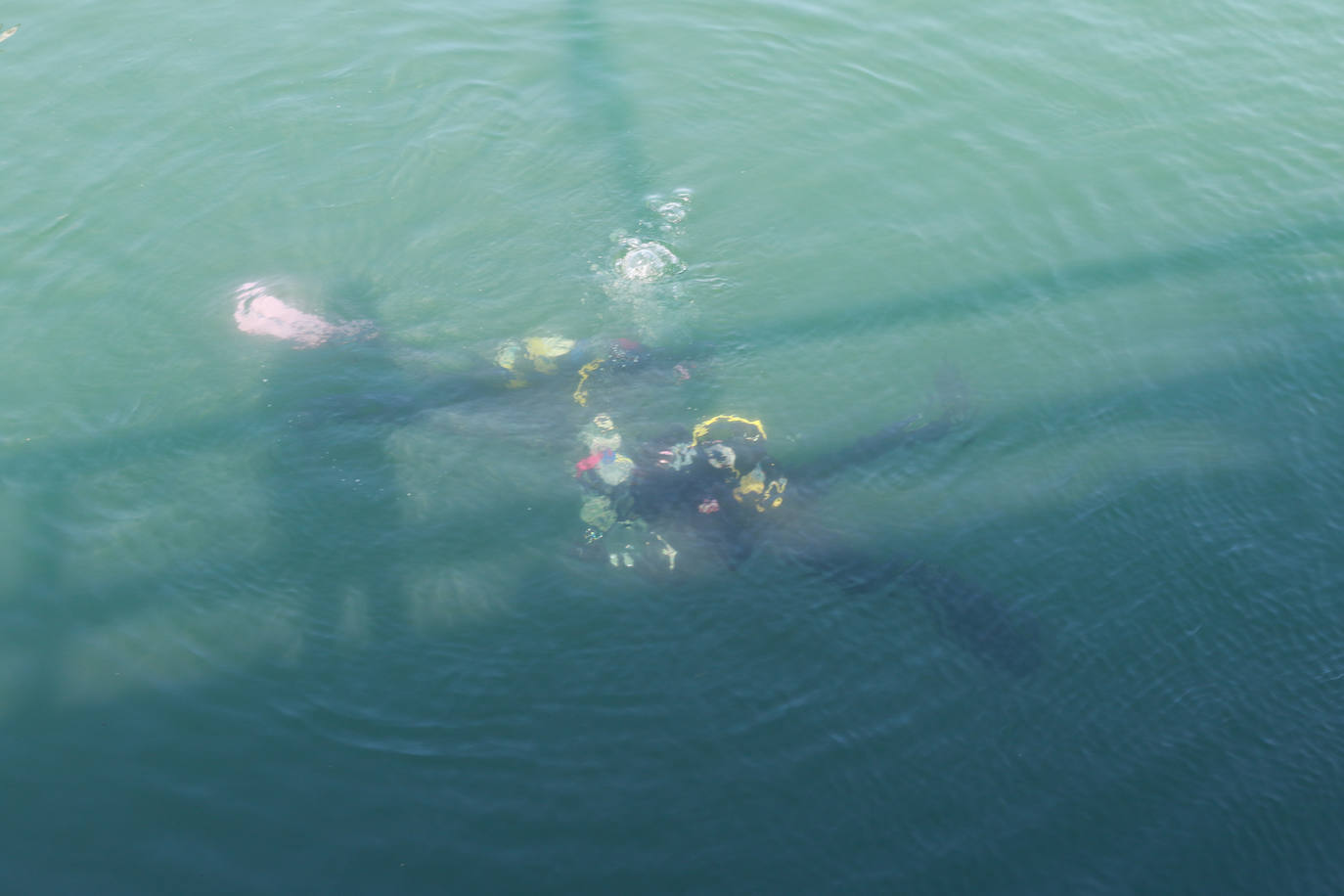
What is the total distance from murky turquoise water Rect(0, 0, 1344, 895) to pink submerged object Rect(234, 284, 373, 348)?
223 millimetres

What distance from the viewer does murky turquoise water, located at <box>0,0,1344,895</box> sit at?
33.3ft

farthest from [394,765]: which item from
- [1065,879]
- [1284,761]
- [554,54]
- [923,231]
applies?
[554,54]

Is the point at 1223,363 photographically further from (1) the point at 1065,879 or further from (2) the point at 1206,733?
(1) the point at 1065,879

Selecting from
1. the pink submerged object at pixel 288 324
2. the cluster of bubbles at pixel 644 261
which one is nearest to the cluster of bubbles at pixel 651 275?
the cluster of bubbles at pixel 644 261

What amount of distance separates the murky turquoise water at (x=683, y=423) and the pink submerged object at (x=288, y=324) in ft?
0.73

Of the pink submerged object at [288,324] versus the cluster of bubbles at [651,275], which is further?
the cluster of bubbles at [651,275]

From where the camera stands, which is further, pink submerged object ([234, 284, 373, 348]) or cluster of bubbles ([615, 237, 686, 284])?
cluster of bubbles ([615, 237, 686, 284])

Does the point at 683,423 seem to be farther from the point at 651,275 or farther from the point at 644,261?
the point at 644,261

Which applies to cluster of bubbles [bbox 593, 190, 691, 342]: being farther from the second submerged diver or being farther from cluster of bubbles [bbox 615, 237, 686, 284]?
the second submerged diver

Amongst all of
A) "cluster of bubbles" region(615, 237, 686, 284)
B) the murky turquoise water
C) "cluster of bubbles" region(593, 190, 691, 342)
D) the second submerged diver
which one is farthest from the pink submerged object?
the second submerged diver

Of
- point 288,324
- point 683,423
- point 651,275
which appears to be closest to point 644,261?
point 651,275

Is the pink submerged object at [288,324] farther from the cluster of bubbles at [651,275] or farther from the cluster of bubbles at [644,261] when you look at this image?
the cluster of bubbles at [644,261]

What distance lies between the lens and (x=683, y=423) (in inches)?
530

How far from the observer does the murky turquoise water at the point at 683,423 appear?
33.3 feet
